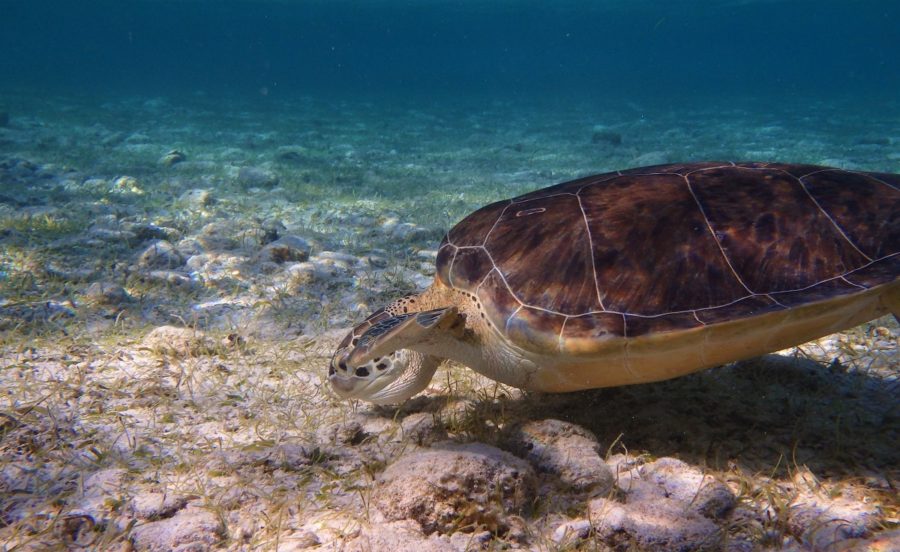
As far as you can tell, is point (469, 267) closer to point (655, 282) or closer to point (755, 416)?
point (655, 282)

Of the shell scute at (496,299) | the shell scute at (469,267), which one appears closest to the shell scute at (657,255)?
the shell scute at (496,299)

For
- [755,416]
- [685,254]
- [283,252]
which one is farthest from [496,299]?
[283,252]

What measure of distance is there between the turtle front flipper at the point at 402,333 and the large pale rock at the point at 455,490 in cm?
55

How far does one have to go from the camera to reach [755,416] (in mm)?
2342

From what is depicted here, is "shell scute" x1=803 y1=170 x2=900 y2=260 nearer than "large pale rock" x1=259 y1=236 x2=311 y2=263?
Yes

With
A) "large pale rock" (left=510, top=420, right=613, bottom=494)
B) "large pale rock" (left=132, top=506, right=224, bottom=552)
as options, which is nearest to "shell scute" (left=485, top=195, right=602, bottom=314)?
"large pale rock" (left=510, top=420, right=613, bottom=494)

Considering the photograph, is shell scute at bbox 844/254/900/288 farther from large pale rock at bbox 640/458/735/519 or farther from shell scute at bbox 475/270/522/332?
shell scute at bbox 475/270/522/332

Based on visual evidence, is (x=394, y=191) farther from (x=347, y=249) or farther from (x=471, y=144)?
(x=471, y=144)

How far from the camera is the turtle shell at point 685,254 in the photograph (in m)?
2.02

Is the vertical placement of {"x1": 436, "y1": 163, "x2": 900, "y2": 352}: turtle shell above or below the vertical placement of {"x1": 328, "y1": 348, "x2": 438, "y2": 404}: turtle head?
above

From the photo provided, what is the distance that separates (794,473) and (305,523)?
77.0 inches

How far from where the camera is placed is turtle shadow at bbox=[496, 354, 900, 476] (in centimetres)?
209

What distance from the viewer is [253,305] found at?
A: 12.6ft

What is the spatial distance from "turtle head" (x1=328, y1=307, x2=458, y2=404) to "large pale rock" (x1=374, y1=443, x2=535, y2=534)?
1.97 ft
